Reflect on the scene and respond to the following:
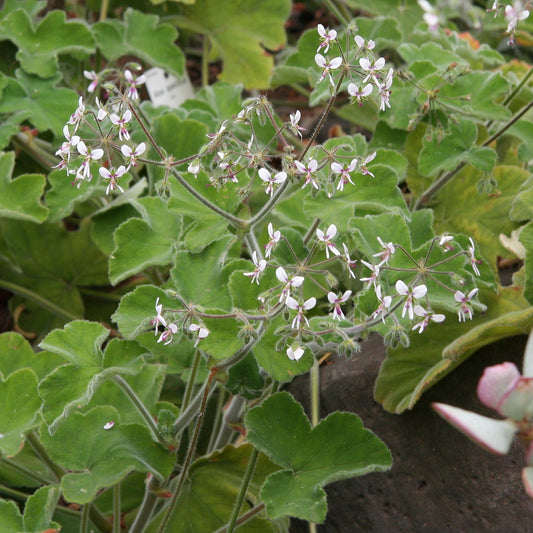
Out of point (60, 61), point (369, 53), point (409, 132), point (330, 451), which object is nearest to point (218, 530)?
point (330, 451)

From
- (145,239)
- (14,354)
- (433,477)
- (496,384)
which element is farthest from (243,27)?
(496,384)

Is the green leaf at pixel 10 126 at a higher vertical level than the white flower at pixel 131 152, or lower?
lower

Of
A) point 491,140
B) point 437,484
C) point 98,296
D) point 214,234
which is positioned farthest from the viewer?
point 98,296

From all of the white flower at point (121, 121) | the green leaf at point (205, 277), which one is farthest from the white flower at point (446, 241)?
the white flower at point (121, 121)

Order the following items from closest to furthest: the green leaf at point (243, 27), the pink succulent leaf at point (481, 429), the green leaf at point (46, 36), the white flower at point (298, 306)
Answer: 1. the pink succulent leaf at point (481, 429)
2. the white flower at point (298, 306)
3. the green leaf at point (46, 36)
4. the green leaf at point (243, 27)

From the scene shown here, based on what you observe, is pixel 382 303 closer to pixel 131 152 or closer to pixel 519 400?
pixel 519 400

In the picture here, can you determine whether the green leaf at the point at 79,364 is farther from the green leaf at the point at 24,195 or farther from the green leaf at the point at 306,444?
the green leaf at the point at 24,195

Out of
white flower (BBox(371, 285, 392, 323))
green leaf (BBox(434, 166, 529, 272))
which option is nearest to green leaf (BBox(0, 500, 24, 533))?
white flower (BBox(371, 285, 392, 323))

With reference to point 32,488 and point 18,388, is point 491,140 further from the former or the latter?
point 32,488

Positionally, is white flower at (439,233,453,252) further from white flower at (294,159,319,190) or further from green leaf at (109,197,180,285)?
green leaf at (109,197,180,285)
